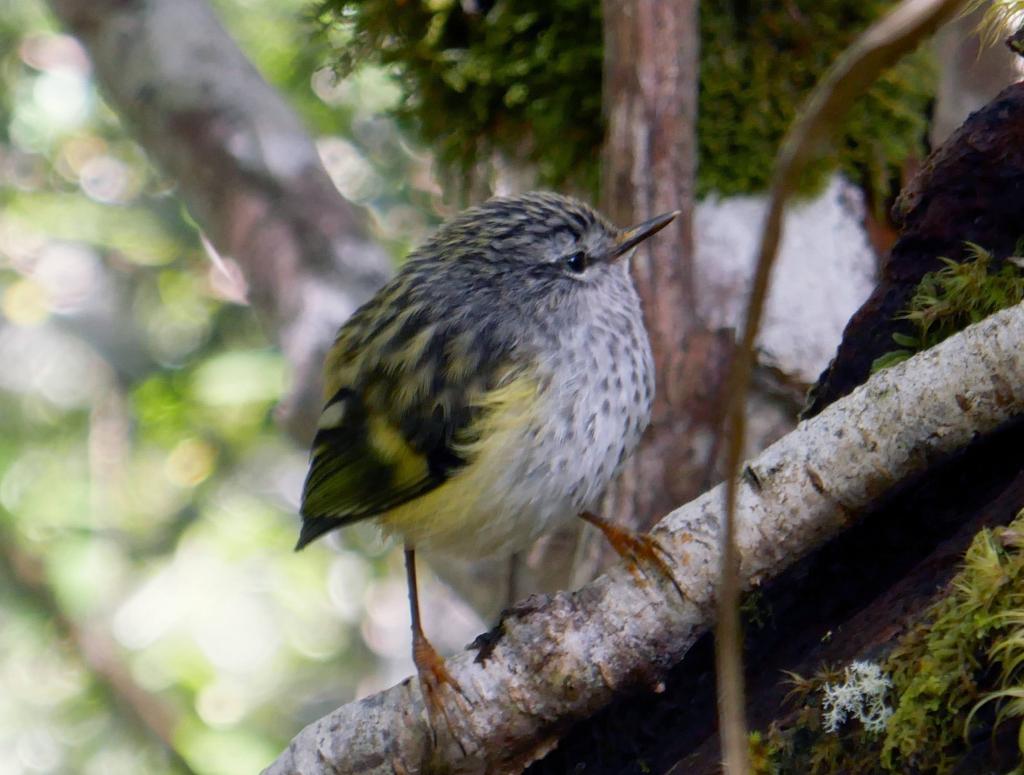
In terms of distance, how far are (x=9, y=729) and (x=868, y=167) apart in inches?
173

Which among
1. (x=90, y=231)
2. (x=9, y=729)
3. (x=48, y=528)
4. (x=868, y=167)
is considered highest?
(x=90, y=231)

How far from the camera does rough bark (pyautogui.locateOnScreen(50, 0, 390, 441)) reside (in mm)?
3980

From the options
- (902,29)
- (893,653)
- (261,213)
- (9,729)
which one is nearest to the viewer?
(902,29)

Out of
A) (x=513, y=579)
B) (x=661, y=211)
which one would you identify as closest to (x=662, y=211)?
(x=661, y=211)

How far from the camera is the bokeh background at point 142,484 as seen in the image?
5.15m

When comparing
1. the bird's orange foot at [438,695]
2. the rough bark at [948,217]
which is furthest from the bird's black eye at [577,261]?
the bird's orange foot at [438,695]

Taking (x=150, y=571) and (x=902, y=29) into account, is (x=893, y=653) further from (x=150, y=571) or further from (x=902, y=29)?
(x=150, y=571)

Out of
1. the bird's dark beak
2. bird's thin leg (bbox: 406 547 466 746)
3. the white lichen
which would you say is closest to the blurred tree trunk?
the bird's dark beak

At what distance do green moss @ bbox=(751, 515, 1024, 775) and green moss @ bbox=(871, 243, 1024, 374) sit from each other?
58cm

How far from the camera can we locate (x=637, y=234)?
292 cm

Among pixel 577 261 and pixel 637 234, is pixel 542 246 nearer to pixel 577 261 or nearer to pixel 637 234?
pixel 577 261

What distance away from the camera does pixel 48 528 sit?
5168mm

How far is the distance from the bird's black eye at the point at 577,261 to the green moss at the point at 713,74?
37.1 inches

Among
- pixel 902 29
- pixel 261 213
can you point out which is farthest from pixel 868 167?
pixel 902 29
